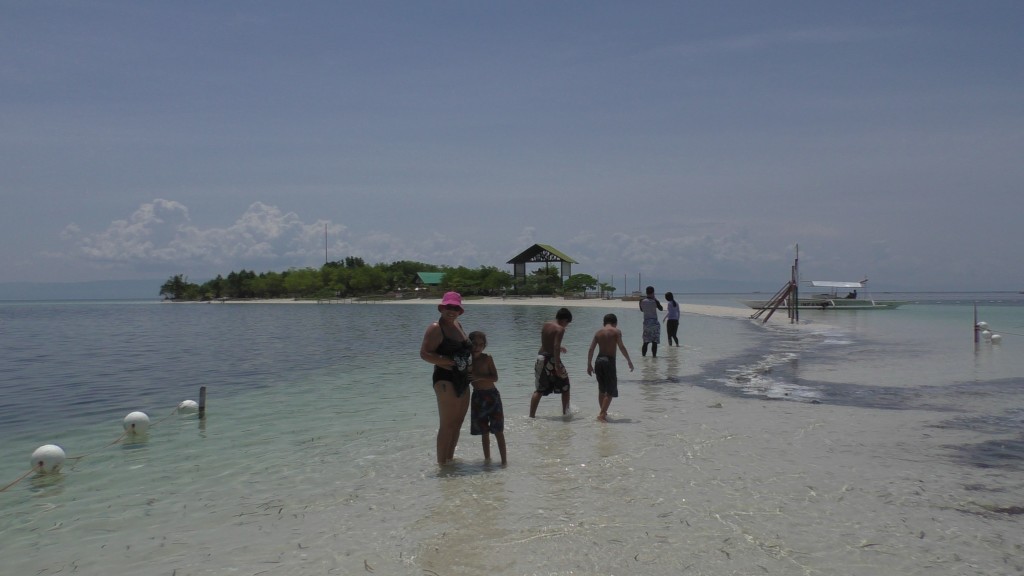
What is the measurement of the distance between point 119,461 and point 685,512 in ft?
22.3

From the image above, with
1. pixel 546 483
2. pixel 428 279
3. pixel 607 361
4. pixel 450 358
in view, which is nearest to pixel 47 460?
pixel 450 358

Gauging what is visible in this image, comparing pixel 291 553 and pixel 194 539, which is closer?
pixel 291 553

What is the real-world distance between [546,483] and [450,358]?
1553 millimetres

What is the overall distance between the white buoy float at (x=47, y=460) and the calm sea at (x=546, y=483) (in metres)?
0.15

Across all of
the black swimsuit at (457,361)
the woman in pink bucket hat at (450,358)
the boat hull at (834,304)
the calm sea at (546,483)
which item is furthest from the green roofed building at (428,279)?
the black swimsuit at (457,361)

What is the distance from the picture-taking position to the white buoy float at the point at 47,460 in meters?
7.49

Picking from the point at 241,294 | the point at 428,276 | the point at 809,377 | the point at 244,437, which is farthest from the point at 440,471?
the point at 241,294

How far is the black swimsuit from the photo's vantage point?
249 inches

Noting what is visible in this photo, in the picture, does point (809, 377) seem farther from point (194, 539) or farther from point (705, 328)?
point (705, 328)

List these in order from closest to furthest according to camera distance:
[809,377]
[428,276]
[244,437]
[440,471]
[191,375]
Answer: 1. [440,471]
2. [244,437]
3. [809,377]
4. [191,375]
5. [428,276]

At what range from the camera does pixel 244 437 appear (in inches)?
365

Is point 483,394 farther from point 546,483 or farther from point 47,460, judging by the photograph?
point 47,460

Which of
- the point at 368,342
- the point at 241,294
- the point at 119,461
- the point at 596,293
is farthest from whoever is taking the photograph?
the point at 241,294

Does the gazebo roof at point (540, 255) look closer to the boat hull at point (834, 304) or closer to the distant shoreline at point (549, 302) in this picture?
the distant shoreline at point (549, 302)
